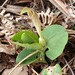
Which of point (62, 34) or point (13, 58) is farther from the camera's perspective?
point (13, 58)

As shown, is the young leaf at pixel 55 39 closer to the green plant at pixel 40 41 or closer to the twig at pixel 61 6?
the green plant at pixel 40 41

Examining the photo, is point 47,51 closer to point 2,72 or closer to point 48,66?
point 48,66

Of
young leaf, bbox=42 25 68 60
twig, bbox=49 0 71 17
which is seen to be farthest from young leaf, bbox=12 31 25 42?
twig, bbox=49 0 71 17

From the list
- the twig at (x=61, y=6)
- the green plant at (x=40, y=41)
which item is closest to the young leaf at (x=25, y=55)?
the green plant at (x=40, y=41)

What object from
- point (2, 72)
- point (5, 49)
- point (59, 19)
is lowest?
point (2, 72)

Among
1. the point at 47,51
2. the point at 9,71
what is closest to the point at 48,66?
the point at 47,51
